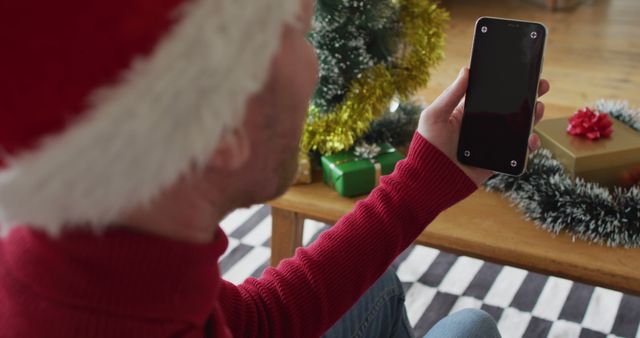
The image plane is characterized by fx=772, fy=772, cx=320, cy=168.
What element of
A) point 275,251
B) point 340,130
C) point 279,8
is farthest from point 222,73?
point 275,251

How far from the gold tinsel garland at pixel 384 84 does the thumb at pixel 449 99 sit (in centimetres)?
30

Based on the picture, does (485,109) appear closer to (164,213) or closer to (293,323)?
(293,323)

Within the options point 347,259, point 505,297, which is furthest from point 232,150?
point 505,297

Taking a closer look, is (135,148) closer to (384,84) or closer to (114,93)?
(114,93)

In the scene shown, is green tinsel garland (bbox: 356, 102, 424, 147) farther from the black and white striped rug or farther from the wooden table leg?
the black and white striped rug

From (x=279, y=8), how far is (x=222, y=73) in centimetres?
6

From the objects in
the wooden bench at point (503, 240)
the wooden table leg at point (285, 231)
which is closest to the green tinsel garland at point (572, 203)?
the wooden bench at point (503, 240)

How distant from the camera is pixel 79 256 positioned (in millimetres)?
530

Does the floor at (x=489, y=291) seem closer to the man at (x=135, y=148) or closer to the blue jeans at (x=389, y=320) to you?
the blue jeans at (x=389, y=320)

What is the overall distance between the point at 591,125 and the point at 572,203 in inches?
6.4

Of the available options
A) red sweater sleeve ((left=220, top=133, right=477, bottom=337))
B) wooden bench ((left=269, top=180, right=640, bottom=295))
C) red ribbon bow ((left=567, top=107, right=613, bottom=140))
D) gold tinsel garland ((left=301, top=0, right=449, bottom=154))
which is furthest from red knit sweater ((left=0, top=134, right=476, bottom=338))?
red ribbon bow ((left=567, top=107, right=613, bottom=140))

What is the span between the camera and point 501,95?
0.92 meters

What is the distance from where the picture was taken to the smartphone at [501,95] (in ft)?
2.97

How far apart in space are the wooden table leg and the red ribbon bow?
0.44 metres
